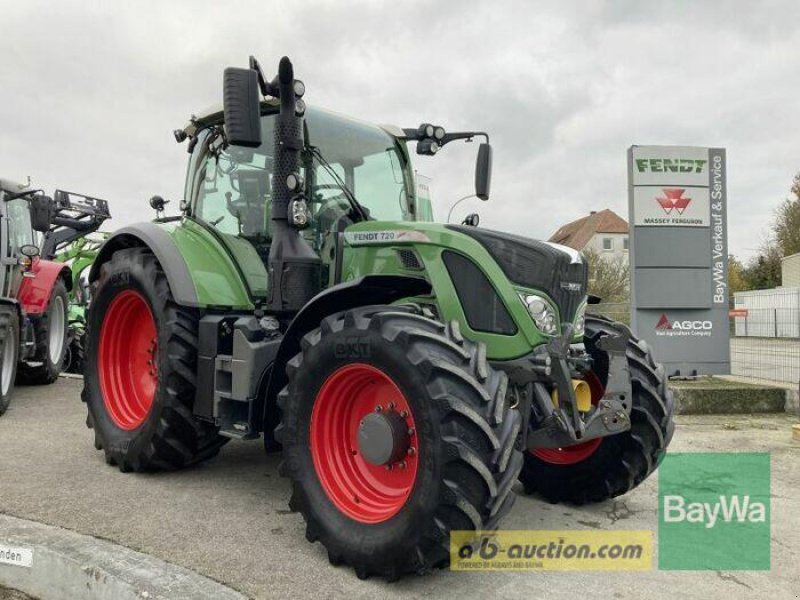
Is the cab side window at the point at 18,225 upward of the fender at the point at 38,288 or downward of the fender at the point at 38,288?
upward

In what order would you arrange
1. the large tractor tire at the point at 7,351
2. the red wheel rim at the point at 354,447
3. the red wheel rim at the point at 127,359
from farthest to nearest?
1. the large tractor tire at the point at 7,351
2. the red wheel rim at the point at 127,359
3. the red wheel rim at the point at 354,447

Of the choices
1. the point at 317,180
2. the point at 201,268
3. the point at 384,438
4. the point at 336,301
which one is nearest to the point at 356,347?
the point at 384,438

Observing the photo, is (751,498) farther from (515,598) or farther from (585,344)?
(515,598)

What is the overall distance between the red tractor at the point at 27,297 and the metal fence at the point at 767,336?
10158 millimetres

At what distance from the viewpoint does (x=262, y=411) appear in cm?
401

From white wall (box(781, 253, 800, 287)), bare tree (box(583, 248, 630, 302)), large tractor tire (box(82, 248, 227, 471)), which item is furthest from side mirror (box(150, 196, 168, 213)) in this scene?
white wall (box(781, 253, 800, 287))

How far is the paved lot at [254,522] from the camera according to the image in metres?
2.99

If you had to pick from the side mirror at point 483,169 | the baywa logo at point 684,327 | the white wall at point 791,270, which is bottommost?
the baywa logo at point 684,327

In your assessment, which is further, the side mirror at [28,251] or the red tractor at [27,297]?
the side mirror at [28,251]

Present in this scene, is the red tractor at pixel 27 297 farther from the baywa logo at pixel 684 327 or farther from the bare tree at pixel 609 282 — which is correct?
the bare tree at pixel 609 282

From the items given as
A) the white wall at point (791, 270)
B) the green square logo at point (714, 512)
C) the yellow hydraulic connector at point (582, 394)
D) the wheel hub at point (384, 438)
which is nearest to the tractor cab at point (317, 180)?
the wheel hub at point (384, 438)

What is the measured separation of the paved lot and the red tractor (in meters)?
1.77

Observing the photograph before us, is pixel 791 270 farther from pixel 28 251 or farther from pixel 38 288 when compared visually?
pixel 28 251

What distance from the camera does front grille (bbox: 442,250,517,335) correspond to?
339cm
